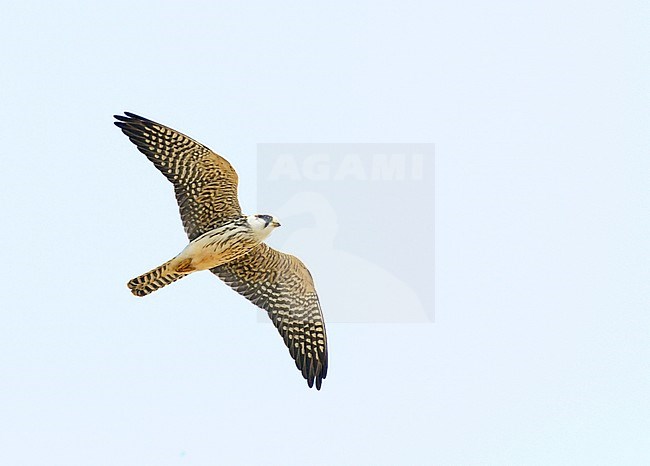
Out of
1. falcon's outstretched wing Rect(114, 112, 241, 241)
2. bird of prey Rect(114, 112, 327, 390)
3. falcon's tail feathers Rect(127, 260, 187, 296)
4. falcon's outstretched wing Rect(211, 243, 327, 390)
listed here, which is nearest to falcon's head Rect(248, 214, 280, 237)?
bird of prey Rect(114, 112, 327, 390)

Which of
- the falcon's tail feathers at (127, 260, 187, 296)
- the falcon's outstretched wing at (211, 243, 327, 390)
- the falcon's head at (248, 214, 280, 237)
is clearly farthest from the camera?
the falcon's outstretched wing at (211, 243, 327, 390)

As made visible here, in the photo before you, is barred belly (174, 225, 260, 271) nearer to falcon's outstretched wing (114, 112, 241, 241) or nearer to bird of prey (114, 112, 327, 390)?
bird of prey (114, 112, 327, 390)

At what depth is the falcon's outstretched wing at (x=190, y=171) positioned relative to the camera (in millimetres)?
15953

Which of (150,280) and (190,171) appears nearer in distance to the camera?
(150,280)

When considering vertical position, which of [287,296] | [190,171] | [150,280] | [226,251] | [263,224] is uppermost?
[190,171]

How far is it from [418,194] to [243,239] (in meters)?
5.24

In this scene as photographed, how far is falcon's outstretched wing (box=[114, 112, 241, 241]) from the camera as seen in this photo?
15953mm

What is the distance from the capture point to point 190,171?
52.7ft

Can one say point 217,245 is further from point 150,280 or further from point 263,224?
point 150,280

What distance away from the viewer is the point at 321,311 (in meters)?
16.8

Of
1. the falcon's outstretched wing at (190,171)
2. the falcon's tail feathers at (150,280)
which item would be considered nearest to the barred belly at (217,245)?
the falcon's tail feathers at (150,280)

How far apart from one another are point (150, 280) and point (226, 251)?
102cm

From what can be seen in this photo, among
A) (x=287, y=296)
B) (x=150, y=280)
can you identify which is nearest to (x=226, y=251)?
(x=150, y=280)

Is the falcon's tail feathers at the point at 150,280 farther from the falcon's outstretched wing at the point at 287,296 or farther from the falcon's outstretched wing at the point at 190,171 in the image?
the falcon's outstretched wing at the point at 287,296
